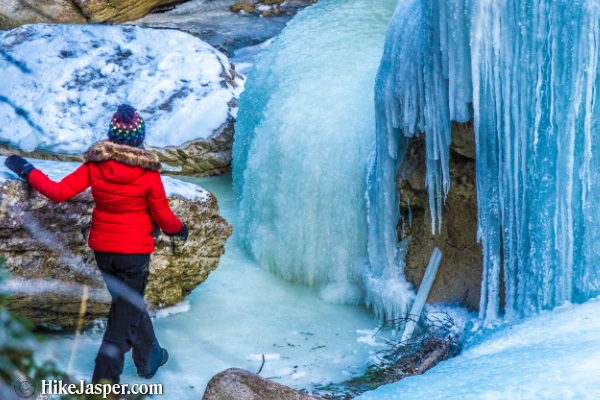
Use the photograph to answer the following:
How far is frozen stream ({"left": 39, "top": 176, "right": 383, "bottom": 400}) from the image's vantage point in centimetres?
506

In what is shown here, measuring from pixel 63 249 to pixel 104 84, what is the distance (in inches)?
138

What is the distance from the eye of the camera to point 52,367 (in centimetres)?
166

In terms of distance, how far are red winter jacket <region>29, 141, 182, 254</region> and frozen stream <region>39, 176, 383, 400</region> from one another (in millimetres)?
789

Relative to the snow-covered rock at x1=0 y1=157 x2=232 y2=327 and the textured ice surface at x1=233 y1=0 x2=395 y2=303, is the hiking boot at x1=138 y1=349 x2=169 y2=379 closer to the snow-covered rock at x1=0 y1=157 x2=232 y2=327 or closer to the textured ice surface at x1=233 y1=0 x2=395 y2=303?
the snow-covered rock at x1=0 y1=157 x2=232 y2=327

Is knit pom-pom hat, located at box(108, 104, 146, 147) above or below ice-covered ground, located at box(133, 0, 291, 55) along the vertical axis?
above

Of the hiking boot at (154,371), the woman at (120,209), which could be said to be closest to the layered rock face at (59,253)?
the woman at (120,209)

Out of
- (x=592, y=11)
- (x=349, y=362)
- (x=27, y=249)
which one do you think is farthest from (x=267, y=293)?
(x=592, y=11)

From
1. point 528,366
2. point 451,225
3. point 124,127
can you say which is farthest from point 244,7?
point 528,366

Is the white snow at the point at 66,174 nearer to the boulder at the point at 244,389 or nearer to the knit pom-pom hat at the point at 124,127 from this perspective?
the knit pom-pom hat at the point at 124,127

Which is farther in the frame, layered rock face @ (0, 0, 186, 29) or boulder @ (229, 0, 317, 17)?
boulder @ (229, 0, 317, 17)

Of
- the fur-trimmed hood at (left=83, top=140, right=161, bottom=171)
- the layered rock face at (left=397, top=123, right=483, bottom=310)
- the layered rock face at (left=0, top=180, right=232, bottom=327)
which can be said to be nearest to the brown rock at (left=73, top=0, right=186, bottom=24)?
the layered rock face at (left=0, top=180, right=232, bottom=327)

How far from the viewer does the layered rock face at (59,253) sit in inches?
187

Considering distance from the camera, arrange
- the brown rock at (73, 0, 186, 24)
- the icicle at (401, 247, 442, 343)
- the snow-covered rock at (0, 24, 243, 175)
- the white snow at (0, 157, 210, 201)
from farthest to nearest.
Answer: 1. the brown rock at (73, 0, 186, 24)
2. the snow-covered rock at (0, 24, 243, 175)
3. the icicle at (401, 247, 442, 343)
4. the white snow at (0, 157, 210, 201)

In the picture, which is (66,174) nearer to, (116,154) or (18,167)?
(18,167)
